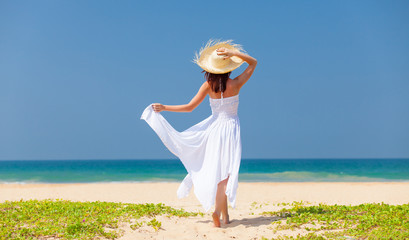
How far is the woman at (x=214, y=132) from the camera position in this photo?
612cm

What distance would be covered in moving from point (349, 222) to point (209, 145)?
2553 millimetres

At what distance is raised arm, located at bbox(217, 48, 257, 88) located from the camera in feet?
20.1

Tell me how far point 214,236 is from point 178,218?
139cm

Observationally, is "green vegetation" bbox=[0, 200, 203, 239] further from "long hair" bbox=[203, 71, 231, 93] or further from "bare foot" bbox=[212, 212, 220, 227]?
"long hair" bbox=[203, 71, 231, 93]

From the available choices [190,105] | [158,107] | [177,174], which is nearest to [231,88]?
[190,105]

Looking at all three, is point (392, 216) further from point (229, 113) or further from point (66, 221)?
point (66, 221)

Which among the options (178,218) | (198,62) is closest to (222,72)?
(198,62)

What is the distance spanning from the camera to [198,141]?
254 inches

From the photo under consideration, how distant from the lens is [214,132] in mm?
6328

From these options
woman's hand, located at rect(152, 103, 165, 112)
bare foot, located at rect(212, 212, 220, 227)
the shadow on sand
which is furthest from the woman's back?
the shadow on sand

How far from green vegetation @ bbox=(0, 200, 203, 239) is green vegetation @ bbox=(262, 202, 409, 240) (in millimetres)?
2138

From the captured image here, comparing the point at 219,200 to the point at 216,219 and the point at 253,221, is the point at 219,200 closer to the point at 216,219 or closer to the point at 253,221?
the point at 216,219

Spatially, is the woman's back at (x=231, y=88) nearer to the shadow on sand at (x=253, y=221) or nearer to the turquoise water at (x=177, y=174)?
the shadow on sand at (x=253, y=221)

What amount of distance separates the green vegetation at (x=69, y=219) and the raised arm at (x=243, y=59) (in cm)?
274
